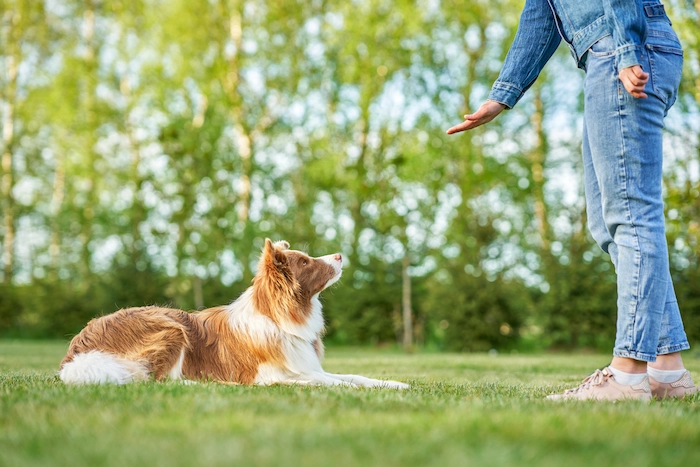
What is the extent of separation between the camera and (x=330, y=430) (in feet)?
8.39

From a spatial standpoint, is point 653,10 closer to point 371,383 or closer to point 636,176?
point 636,176

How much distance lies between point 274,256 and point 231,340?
2.41ft

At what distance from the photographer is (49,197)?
26469 mm

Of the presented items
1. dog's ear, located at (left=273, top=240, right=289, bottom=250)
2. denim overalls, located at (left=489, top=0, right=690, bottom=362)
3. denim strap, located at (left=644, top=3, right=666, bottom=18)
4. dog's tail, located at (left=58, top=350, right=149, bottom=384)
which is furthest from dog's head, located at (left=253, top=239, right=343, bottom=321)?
denim strap, located at (left=644, top=3, right=666, bottom=18)

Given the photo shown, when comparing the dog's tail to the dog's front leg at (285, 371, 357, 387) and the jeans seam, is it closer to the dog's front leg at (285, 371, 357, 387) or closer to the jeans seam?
the dog's front leg at (285, 371, 357, 387)

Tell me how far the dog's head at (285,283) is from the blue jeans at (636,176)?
8.29 feet

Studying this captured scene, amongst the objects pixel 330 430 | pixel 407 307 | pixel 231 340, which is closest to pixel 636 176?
pixel 330 430

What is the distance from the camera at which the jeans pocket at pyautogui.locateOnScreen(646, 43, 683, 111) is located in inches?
152

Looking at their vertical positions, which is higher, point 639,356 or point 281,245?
point 281,245

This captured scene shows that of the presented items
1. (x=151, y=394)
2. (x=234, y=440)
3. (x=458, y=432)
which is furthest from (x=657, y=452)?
(x=151, y=394)

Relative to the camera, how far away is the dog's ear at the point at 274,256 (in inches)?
215

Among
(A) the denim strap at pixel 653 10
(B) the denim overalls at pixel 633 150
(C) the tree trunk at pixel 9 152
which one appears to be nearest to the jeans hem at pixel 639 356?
(B) the denim overalls at pixel 633 150

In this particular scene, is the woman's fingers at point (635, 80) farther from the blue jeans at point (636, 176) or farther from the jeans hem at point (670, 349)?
the jeans hem at point (670, 349)

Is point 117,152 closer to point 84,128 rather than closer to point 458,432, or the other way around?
point 84,128
